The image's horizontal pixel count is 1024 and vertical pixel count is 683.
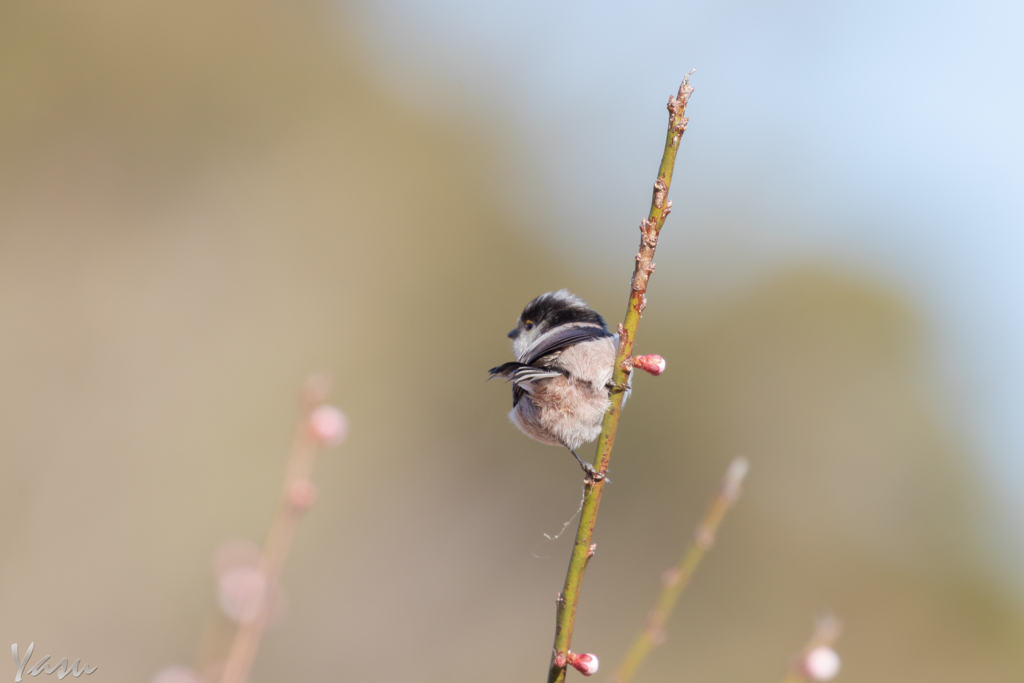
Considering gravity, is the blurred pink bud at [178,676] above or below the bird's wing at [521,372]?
below

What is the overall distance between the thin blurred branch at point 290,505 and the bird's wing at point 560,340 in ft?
5.75

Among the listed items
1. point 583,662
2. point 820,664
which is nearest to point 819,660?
point 820,664

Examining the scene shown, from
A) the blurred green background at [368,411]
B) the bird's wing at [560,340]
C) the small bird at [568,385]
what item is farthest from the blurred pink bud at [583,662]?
the blurred green background at [368,411]

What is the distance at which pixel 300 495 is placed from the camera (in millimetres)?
1345

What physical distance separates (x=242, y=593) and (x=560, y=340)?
2.12 m

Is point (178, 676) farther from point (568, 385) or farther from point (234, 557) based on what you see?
point (568, 385)

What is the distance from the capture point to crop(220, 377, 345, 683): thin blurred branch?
1.19 metres

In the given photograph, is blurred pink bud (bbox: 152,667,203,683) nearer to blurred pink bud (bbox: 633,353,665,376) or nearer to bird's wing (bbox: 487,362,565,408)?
blurred pink bud (bbox: 633,353,665,376)

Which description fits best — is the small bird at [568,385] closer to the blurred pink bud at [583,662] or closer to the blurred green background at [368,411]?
the blurred pink bud at [583,662]

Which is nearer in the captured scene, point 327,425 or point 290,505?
point 290,505

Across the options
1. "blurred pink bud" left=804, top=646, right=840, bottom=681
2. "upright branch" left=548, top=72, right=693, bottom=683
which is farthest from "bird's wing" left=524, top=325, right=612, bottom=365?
"blurred pink bud" left=804, top=646, right=840, bottom=681

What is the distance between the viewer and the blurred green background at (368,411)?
8.84 m

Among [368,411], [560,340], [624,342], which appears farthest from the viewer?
[368,411]

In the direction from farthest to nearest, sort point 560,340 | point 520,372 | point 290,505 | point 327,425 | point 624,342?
1. point 560,340
2. point 520,372
3. point 624,342
4. point 327,425
5. point 290,505
